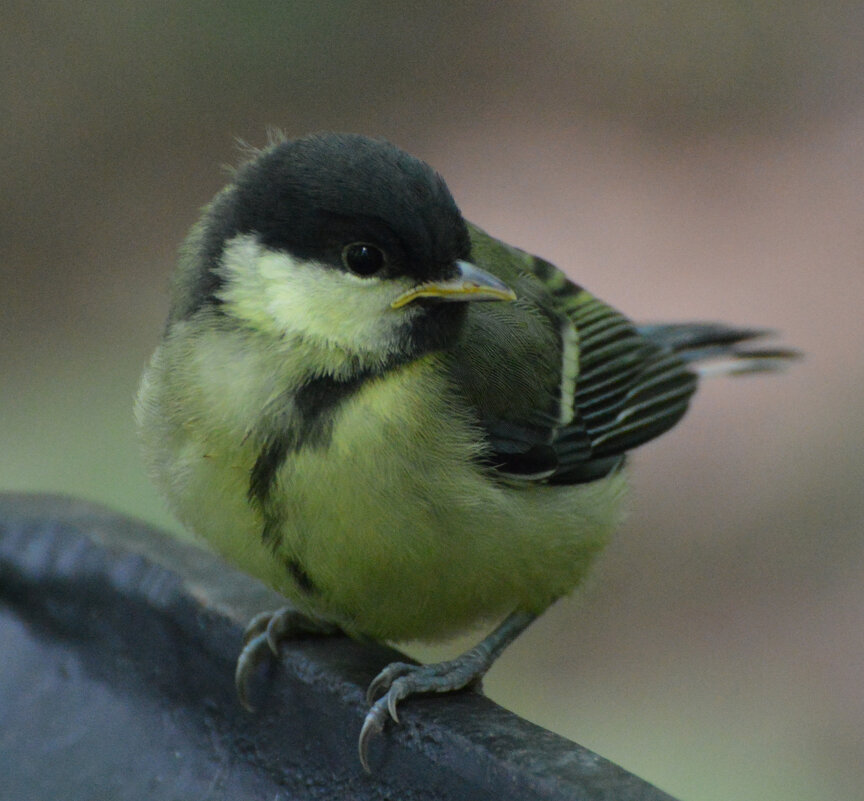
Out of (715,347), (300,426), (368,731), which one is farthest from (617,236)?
(368,731)

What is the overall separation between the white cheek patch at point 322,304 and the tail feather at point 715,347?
1137mm

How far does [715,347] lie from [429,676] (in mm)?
1340

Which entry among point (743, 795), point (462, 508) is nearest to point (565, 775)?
point (462, 508)

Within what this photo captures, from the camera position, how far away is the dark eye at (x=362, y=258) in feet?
6.43

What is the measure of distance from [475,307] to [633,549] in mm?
1915

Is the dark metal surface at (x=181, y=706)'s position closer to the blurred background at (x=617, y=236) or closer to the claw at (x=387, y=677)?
the claw at (x=387, y=677)

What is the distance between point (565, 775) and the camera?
1548 mm

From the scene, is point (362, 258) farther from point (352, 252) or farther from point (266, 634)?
point (266, 634)

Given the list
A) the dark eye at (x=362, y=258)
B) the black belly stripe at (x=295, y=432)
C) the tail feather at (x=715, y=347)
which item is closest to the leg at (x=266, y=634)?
the black belly stripe at (x=295, y=432)

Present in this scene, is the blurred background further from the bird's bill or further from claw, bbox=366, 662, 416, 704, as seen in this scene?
the bird's bill

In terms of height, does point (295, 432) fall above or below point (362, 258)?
below

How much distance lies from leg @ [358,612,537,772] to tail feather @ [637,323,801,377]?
2.94 ft

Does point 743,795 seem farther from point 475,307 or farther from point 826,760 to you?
point 475,307

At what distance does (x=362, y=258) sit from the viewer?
6.44 ft
